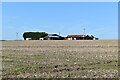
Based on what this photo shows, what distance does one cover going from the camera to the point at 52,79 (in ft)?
39.9

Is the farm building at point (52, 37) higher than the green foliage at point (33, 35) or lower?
lower

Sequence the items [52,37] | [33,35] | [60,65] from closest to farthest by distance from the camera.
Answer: [60,65], [52,37], [33,35]

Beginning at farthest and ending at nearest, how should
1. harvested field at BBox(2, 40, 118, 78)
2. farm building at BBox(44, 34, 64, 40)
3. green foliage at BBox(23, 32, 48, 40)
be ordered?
green foliage at BBox(23, 32, 48, 40) < farm building at BBox(44, 34, 64, 40) < harvested field at BBox(2, 40, 118, 78)

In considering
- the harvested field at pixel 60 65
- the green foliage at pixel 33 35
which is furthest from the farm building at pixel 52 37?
the harvested field at pixel 60 65

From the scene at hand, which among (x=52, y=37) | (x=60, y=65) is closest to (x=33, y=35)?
(x=52, y=37)

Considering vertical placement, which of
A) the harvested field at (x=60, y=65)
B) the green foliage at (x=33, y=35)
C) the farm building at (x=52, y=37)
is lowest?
the harvested field at (x=60, y=65)

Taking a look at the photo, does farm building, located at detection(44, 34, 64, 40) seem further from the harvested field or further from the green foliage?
the harvested field

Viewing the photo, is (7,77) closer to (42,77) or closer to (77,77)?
(42,77)

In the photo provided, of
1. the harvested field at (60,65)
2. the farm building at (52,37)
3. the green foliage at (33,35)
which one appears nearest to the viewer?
the harvested field at (60,65)

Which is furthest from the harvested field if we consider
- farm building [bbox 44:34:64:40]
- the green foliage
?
the green foliage

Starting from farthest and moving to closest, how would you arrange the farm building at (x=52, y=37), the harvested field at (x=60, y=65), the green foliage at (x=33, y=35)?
the green foliage at (x=33, y=35)
the farm building at (x=52, y=37)
the harvested field at (x=60, y=65)

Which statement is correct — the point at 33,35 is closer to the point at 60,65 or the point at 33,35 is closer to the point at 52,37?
the point at 52,37

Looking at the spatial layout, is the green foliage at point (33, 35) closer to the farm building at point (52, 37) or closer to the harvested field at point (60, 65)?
the farm building at point (52, 37)

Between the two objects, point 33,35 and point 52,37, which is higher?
point 33,35
